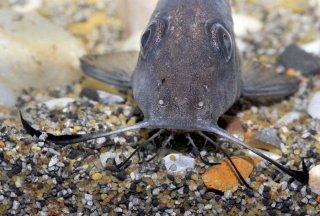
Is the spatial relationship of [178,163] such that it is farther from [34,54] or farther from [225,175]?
[34,54]

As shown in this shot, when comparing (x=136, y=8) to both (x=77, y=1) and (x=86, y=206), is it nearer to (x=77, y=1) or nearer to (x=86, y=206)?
(x=77, y=1)

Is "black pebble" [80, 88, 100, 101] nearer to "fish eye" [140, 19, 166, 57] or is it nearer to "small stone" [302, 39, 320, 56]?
"fish eye" [140, 19, 166, 57]

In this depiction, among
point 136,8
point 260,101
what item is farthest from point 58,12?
point 260,101

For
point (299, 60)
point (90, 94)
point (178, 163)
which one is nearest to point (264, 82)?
point (299, 60)

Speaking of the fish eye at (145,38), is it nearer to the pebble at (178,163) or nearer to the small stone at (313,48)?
the pebble at (178,163)

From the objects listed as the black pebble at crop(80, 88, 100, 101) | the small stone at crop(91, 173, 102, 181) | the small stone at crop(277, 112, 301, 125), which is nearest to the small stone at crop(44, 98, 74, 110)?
the black pebble at crop(80, 88, 100, 101)

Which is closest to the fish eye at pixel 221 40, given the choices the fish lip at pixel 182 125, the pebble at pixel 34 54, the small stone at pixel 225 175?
the fish lip at pixel 182 125
